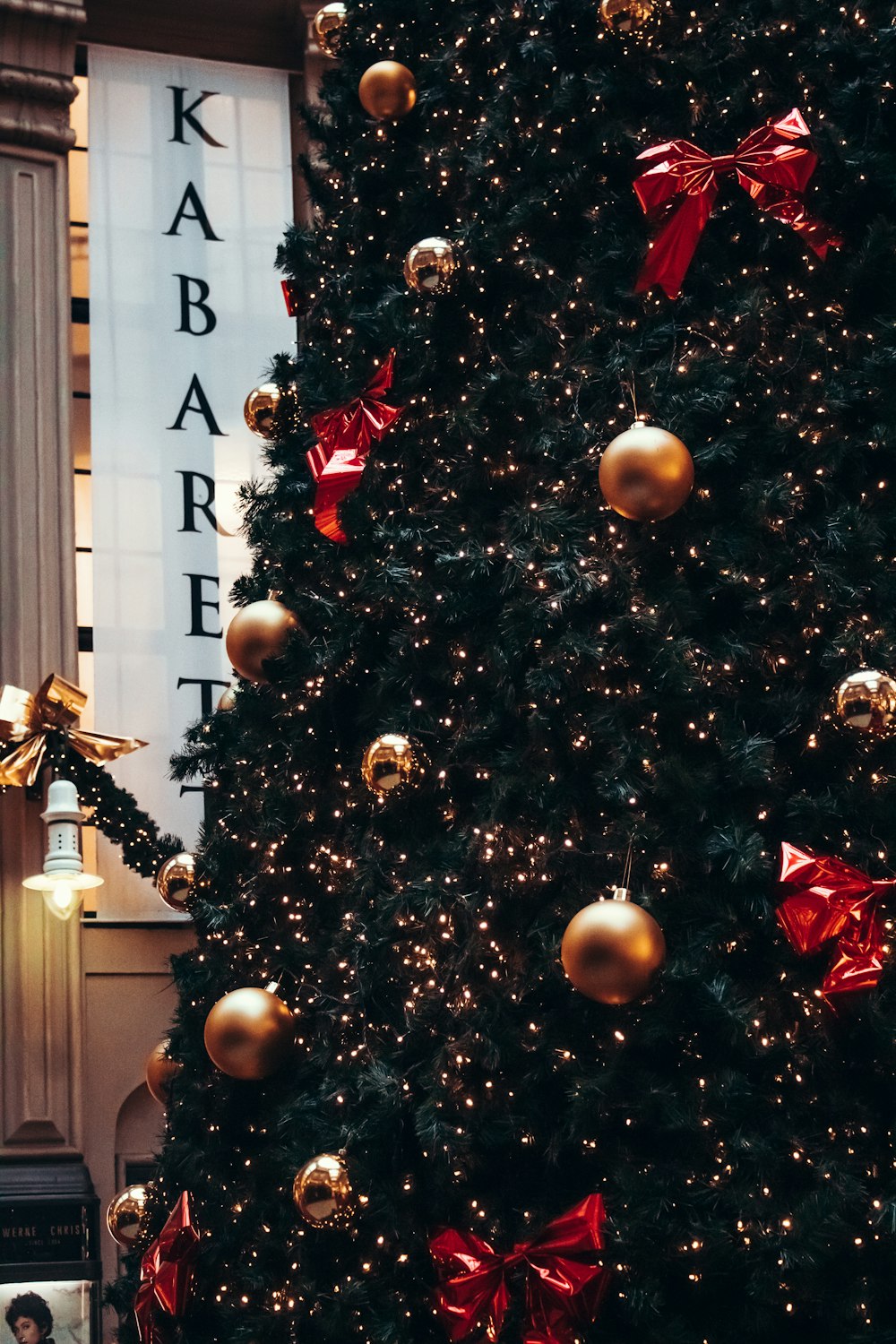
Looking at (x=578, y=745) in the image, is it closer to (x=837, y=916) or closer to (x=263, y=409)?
(x=837, y=916)

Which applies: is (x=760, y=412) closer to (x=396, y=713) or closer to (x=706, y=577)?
(x=706, y=577)

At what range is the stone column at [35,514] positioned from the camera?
20.8 ft

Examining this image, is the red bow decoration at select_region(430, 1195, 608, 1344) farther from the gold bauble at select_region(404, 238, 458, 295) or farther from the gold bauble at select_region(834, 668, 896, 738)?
the gold bauble at select_region(404, 238, 458, 295)

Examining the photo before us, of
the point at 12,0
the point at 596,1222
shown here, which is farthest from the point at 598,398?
the point at 12,0

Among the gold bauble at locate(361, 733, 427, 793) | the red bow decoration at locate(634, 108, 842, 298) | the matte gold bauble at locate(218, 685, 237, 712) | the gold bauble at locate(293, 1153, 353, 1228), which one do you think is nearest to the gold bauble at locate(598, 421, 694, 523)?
the red bow decoration at locate(634, 108, 842, 298)

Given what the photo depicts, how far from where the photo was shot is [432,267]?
11.9ft

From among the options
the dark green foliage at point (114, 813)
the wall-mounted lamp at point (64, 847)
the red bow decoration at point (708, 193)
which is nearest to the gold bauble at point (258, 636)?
the red bow decoration at point (708, 193)

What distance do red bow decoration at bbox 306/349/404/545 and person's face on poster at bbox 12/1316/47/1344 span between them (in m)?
3.71

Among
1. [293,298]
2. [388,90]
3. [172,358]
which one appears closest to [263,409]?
[293,298]

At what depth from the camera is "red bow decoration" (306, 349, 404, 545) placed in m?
3.84

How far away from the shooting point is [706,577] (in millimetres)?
3242

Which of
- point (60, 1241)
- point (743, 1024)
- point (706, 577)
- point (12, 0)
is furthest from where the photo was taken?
point (12, 0)

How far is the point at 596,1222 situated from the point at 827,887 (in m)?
0.73

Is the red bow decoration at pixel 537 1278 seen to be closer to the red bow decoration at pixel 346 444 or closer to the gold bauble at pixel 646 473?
the gold bauble at pixel 646 473
